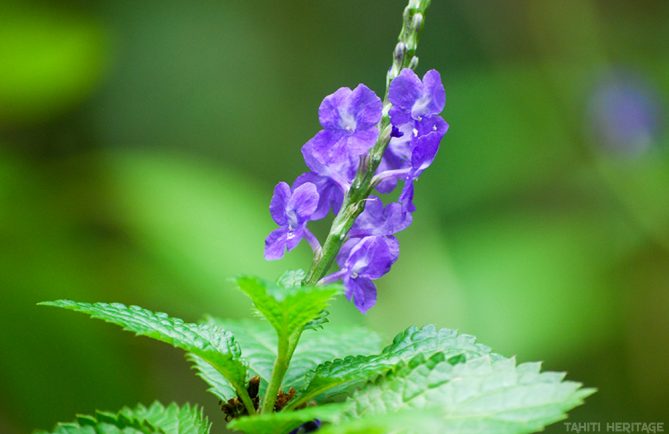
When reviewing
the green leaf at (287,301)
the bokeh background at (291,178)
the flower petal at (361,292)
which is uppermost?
the bokeh background at (291,178)

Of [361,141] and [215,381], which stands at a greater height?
[361,141]

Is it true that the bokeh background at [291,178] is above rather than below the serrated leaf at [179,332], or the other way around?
above

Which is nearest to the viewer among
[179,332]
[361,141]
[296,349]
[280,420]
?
[280,420]

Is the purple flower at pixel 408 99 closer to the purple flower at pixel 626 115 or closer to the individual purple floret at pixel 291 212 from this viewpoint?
the individual purple floret at pixel 291 212

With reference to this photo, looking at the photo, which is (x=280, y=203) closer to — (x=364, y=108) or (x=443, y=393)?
(x=364, y=108)

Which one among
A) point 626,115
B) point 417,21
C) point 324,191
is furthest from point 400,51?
point 626,115

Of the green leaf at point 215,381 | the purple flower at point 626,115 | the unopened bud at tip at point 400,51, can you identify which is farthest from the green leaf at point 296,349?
the purple flower at point 626,115
